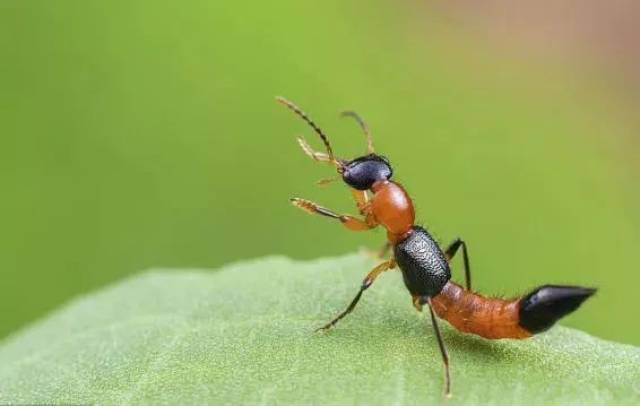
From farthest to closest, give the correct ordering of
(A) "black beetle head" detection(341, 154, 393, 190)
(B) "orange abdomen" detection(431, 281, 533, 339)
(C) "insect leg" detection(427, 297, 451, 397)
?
(A) "black beetle head" detection(341, 154, 393, 190) < (B) "orange abdomen" detection(431, 281, 533, 339) < (C) "insect leg" detection(427, 297, 451, 397)

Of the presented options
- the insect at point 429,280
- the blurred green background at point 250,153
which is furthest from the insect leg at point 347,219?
the blurred green background at point 250,153

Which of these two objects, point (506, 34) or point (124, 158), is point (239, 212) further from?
point (506, 34)

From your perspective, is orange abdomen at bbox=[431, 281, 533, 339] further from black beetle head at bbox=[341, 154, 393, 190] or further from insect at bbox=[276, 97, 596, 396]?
black beetle head at bbox=[341, 154, 393, 190]

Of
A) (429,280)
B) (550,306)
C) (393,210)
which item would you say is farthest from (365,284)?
(550,306)

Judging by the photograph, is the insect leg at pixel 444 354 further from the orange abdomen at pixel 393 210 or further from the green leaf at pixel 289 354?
the orange abdomen at pixel 393 210

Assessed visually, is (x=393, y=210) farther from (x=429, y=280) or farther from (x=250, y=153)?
(x=250, y=153)

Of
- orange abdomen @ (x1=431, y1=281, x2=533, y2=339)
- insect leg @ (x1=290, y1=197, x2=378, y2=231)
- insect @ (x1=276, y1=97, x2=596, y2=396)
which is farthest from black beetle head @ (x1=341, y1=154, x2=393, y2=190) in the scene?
orange abdomen @ (x1=431, y1=281, x2=533, y2=339)

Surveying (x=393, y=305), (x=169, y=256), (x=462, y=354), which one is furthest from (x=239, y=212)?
(x=462, y=354)
